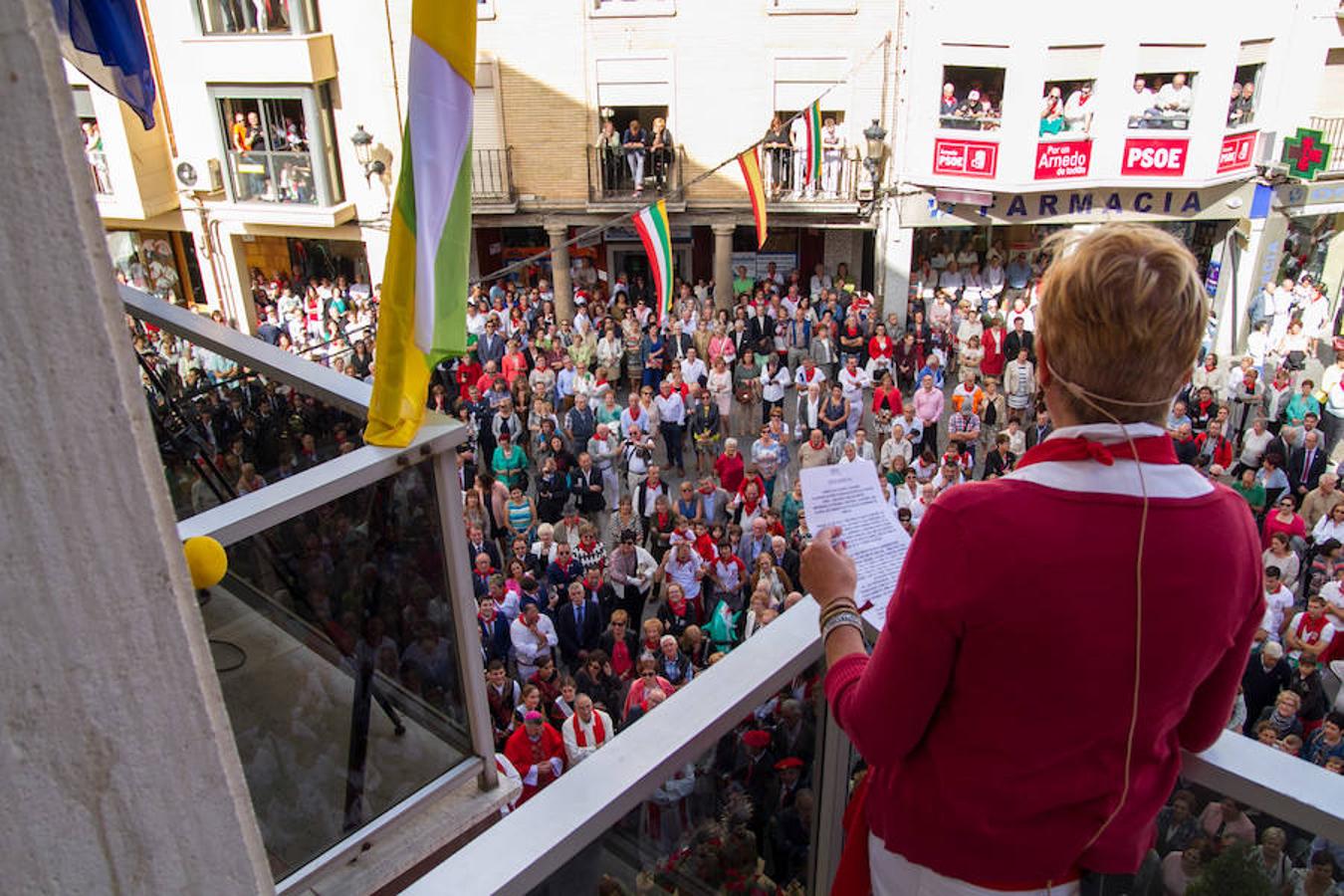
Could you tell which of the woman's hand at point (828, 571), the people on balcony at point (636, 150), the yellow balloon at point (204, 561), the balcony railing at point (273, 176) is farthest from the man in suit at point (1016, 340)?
the yellow balloon at point (204, 561)

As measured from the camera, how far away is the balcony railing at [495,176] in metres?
20.3

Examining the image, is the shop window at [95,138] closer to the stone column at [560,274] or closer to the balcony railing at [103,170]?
the balcony railing at [103,170]

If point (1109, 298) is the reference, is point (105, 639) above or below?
below

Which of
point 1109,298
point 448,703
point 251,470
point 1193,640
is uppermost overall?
point 1109,298

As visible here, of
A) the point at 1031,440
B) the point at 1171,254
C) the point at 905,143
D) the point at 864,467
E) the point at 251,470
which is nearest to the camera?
the point at 1171,254

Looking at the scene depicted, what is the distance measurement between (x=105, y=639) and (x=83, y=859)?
0.23 meters

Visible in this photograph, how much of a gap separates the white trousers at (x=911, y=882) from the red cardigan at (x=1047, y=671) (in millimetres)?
31

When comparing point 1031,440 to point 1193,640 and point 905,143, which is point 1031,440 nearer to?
point 905,143

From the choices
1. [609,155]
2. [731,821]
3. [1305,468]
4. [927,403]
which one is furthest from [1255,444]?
[609,155]

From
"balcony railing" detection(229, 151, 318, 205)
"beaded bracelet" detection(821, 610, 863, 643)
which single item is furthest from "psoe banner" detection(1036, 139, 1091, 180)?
"beaded bracelet" detection(821, 610, 863, 643)

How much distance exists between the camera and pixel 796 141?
64.0ft

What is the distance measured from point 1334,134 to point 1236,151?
5.71ft

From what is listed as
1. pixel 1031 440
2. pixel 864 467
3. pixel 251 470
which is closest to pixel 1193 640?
pixel 864 467

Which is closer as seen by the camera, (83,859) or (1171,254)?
(83,859)
